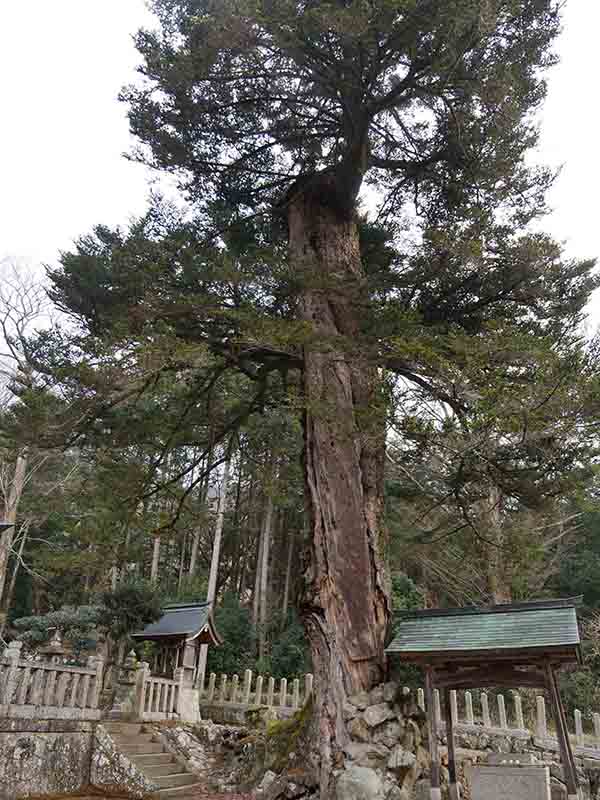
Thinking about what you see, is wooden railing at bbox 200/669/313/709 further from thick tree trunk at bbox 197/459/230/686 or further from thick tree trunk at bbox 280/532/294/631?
thick tree trunk at bbox 280/532/294/631

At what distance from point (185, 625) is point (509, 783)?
8.48m

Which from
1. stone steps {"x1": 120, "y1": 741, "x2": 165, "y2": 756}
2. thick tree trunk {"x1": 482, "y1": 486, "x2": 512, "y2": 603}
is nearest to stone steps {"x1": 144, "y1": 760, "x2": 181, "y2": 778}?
stone steps {"x1": 120, "y1": 741, "x2": 165, "y2": 756}

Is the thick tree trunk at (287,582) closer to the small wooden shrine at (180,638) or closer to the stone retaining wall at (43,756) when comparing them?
the small wooden shrine at (180,638)

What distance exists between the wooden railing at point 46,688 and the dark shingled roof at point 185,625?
13.2ft

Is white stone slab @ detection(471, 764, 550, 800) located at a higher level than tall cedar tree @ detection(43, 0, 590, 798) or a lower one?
lower

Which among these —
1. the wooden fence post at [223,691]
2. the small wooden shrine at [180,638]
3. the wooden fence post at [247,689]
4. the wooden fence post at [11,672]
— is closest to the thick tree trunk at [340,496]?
the wooden fence post at [11,672]

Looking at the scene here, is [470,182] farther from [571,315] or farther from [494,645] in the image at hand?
[494,645]

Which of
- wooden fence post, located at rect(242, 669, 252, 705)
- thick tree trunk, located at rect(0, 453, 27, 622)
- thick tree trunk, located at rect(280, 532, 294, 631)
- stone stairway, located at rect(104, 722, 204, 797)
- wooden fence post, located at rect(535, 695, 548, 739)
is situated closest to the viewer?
stone stairway, located at rect(104, 722, 204, 797)

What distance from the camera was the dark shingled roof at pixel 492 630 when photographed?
5.61 metres

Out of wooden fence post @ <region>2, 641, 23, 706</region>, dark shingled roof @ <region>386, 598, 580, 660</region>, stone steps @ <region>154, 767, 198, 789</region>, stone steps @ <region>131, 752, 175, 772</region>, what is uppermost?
dark shingled roof @ <region>386, 598, 580, 660</region>

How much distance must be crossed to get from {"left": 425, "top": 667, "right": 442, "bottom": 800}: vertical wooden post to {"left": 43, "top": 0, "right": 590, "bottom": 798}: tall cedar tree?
69cm

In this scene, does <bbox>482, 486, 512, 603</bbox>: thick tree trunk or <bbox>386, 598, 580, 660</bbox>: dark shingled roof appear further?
<bbox>482, 486, 512, 603</bbox>: thick tree trunk

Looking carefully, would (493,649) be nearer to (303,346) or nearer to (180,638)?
(303,346)

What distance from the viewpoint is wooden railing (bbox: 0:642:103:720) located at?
23.4 ft
